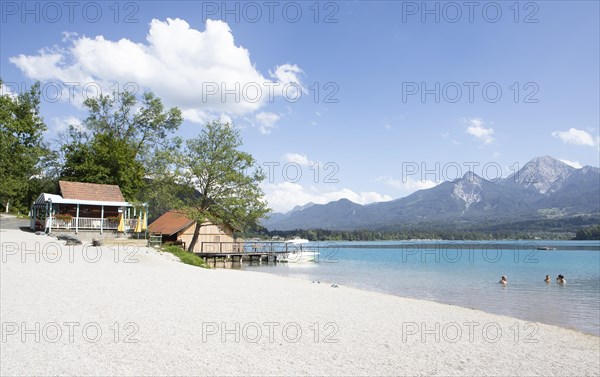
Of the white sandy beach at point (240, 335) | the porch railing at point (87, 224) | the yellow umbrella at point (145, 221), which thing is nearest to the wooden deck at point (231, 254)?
the yellow umbrella at point (145, 221)

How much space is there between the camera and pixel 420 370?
771 cm

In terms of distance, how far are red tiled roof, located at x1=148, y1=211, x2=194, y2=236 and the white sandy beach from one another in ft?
81.4

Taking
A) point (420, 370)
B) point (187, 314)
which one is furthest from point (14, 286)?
point (420, 370)

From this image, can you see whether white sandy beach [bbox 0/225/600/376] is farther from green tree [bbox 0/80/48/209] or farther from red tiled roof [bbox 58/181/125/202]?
green tree [bbox 0/80/48/209]

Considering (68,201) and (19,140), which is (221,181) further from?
(19,140)

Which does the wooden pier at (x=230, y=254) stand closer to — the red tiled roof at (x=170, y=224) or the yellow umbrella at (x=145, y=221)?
the red tiled roof at (x=170, y=224)

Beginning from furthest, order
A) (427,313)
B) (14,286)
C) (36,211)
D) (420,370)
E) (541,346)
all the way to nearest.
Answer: (36,211) < (427,313) < (14,286) < (541,346) < (420,370)

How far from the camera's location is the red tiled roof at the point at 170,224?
41125 millimetres

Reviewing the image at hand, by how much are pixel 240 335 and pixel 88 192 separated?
2886 cm

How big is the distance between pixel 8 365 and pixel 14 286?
24.1ft

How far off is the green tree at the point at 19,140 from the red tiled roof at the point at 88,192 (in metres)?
9.93

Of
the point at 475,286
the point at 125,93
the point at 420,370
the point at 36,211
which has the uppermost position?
the point at 125,93

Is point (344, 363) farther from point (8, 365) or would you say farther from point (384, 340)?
point (8, 365)

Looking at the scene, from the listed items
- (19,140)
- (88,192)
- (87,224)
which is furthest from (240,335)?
(19,140)
